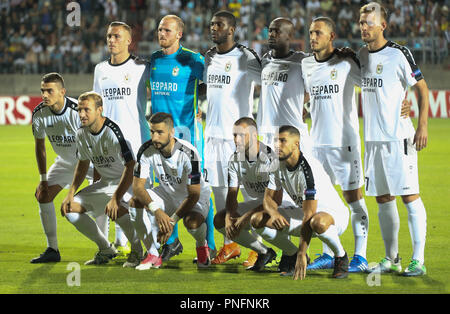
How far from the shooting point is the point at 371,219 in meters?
9.67

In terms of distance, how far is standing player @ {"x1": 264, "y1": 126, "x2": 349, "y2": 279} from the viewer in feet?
20.6

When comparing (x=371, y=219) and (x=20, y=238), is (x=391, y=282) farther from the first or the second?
(x=20, y=238)

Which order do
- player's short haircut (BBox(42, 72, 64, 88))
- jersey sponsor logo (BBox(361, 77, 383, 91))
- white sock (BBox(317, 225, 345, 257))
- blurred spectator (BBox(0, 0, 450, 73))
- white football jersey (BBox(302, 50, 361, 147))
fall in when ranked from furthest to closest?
blurred spectator (BBox(0, 0, 450, 73)) < player's short haircut (BBox(42, 72, 64, 88)) < white football jersey (BBox(302, 50, 361, 147)) < jersey sponsor logo (BBox(361, 77, 383, 91)) < white sock (BBox(317, 225, 345, 257))

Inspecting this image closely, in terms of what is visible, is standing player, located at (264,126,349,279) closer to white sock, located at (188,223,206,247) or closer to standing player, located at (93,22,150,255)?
white sock, located at (188,223,206,247)

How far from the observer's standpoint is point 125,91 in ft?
25.7

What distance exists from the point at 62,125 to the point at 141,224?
4.51ft

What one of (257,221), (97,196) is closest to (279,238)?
(257,221)

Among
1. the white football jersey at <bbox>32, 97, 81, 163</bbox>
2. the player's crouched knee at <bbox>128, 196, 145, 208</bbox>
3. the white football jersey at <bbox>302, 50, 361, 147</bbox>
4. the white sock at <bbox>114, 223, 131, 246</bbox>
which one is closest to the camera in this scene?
the white football jersey at <bbox>302, 50, 361, 147</bbox>

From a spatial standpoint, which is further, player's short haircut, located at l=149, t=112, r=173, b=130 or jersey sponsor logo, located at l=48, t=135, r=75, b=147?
jersey sponsor logo, located at l=48, t=135, r=75, b=147

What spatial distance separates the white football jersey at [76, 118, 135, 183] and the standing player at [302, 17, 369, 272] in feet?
5.79

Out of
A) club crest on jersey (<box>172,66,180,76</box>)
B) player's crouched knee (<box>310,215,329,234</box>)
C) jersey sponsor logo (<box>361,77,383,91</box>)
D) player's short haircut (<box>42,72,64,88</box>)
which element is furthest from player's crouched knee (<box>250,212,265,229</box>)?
player's short haircut (<box>42,72,64,88</box>)

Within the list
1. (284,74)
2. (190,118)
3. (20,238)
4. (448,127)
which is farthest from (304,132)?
(448,127)

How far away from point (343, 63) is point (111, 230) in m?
3.67

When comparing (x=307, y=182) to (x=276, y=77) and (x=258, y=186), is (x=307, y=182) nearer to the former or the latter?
(x=258, y=186)
